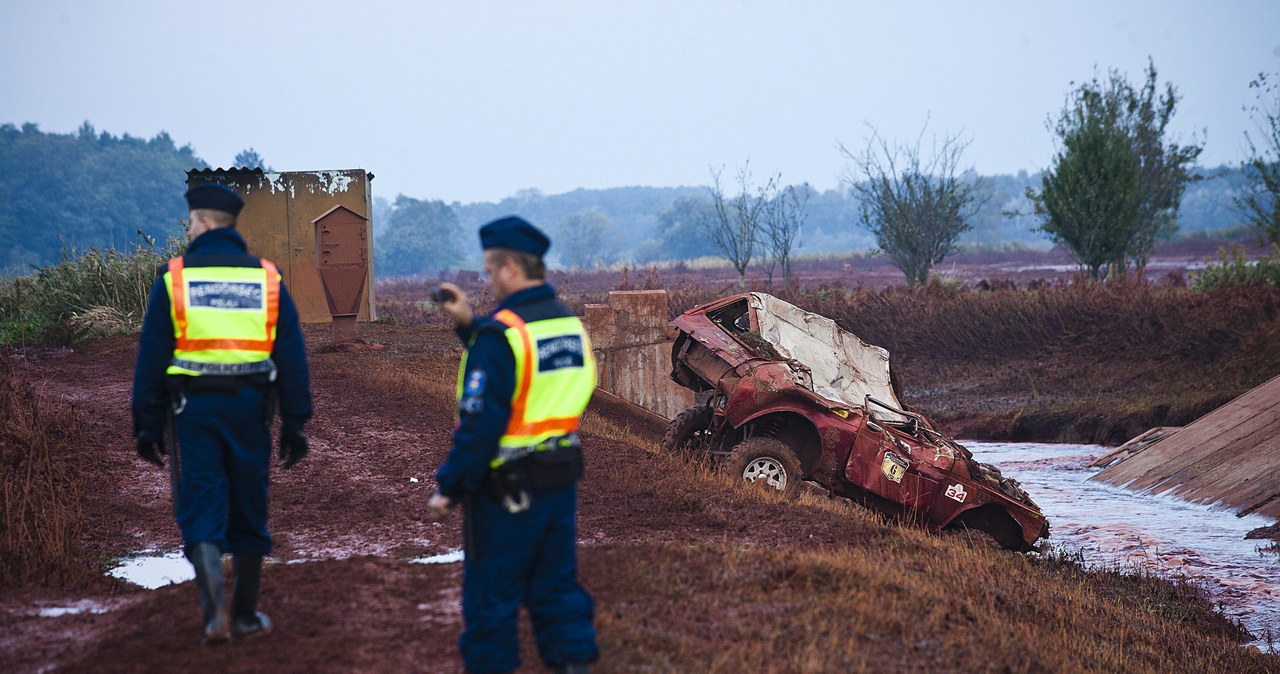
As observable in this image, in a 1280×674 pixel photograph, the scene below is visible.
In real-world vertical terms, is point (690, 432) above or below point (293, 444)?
below

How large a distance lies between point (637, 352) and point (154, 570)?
9.41m

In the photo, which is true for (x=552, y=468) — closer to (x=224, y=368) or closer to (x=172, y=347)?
(x=224, y=368)

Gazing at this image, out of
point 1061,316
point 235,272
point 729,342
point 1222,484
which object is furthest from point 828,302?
point 235,272

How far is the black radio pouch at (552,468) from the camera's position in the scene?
351 cm

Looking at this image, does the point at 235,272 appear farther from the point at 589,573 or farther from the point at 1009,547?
the point at 1009,547

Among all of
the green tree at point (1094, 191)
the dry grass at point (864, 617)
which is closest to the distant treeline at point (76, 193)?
the green tree at point (1094, 191)

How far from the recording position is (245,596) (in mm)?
4293

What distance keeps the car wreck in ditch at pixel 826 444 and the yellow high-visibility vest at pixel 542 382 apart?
229 inches

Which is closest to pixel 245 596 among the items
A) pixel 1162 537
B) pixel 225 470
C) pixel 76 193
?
pixel 225 470

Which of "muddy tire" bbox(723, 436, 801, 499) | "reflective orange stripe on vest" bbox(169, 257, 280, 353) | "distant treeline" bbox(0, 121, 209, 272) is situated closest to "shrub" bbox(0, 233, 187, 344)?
"muddy tire" bbox(723, 436, 801, 499)

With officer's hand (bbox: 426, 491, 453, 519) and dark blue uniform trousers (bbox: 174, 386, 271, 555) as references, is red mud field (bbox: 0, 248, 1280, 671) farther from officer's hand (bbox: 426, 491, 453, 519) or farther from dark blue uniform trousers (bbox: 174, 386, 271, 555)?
officer's hand (bbox: 426, 491, 453, 519)

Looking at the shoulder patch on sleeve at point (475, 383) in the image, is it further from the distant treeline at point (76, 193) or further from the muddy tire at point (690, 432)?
the distant treeline at point (76, 193)

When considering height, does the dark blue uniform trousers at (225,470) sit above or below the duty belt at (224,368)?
below

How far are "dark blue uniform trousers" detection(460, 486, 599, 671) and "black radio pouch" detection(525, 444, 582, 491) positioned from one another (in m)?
→ 0.04
